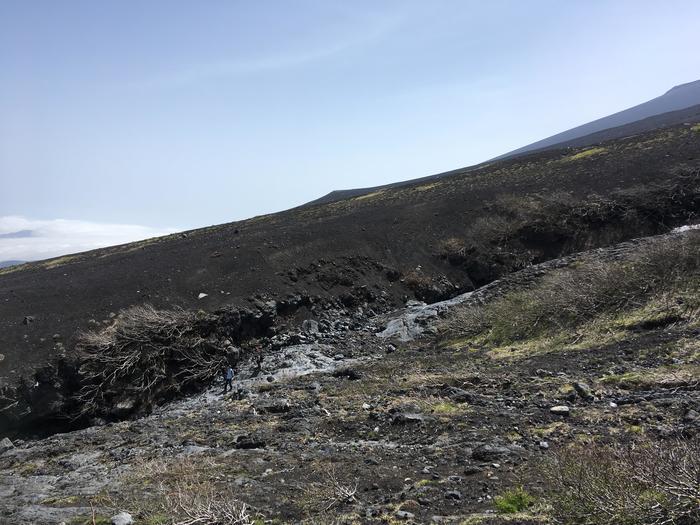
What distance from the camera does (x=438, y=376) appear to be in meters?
12.2

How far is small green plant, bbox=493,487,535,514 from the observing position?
5.37 m

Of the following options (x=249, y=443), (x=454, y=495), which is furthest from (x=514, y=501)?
(x=249, y=443)

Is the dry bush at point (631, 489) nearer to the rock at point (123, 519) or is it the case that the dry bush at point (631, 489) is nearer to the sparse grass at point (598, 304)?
the rock at point (123, 519)

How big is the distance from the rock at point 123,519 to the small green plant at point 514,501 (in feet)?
16.2

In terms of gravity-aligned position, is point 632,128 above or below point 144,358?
above

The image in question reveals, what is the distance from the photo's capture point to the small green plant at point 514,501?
5.37 meters

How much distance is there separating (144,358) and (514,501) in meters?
13.5

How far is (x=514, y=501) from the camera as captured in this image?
18.1 ft

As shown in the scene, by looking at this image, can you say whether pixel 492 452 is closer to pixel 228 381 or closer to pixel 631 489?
pixel 631 489

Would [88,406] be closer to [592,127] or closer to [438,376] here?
[438,376]

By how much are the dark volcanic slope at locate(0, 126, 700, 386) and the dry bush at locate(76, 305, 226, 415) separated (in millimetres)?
1090

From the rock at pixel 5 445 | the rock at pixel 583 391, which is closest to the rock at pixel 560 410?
the rock at pixel 583 391

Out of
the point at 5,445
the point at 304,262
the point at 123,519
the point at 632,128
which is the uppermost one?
the point at 632,128

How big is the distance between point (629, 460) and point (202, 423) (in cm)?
1009
